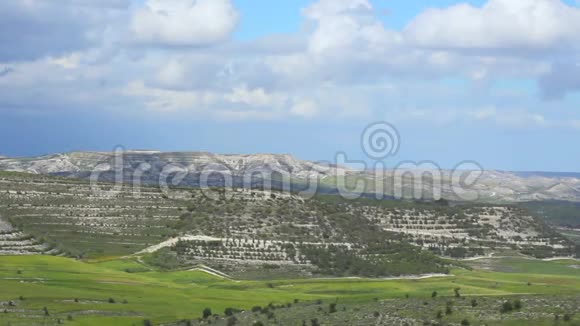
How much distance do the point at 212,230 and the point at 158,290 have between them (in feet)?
151

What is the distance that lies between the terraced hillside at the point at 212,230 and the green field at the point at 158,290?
908 centimetres

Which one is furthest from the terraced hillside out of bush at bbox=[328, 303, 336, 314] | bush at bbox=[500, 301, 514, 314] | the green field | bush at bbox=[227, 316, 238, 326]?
bush at bbox=[500, 301, 514, 314]

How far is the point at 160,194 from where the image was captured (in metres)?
140

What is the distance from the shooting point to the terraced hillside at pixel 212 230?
380ft

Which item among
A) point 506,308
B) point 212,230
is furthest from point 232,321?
point 212,230

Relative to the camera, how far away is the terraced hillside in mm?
115750

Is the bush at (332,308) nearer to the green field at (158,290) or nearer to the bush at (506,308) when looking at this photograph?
the green field at (158,290)

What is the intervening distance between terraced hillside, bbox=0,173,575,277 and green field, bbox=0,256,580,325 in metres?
9.08

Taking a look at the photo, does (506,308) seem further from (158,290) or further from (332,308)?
(158,290)

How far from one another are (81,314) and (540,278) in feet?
233

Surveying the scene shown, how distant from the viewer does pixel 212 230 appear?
127062mm

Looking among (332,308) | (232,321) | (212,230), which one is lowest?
(232,321)

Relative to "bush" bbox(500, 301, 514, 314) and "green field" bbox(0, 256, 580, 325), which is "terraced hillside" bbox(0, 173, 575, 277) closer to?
"green field" bbox(0, 256, 580, 325)

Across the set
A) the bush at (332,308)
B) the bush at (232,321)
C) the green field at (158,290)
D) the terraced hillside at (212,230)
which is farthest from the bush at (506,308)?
the terraced hillside at (212,230)
